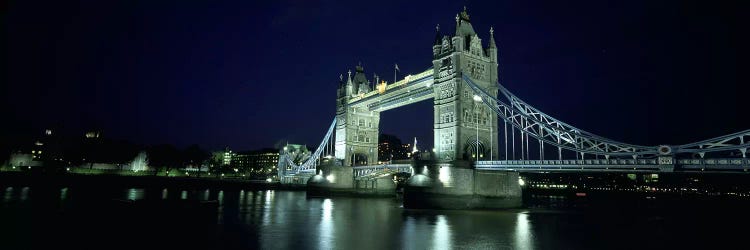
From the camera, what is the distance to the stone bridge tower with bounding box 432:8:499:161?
140ft

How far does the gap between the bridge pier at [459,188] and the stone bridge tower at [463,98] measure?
117 inches

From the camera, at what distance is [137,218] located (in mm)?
26016

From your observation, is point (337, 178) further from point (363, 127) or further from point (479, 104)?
point (479, 104)

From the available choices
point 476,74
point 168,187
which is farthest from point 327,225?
point 168,187

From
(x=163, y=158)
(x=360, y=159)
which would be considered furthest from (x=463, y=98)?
(x=163, y=158)

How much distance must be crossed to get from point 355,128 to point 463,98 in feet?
81.3

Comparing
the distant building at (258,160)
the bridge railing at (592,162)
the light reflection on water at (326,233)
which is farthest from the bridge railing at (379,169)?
the distant building at (258,160)

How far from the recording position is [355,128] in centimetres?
6519

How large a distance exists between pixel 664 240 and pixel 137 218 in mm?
28375

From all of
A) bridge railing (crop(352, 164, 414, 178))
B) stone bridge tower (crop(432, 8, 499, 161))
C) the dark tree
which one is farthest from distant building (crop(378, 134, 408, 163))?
stone bridge tower (crop(432, 8, 499, 161))

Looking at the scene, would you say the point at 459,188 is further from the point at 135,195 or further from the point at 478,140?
the point at 135,195

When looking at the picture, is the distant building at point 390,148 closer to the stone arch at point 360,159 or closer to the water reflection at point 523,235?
the stone arch at point 360,159

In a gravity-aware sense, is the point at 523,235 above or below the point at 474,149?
below

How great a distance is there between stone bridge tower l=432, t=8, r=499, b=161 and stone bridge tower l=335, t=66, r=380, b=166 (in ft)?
70.3
